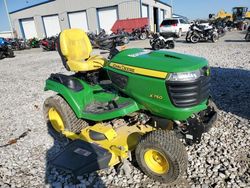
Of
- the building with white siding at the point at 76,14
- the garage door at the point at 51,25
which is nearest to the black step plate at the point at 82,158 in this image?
the building with white siding at the point at 76,14

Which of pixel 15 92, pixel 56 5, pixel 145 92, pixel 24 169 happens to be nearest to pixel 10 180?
pixel 24 169

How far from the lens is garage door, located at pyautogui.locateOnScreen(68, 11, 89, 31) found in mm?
26856

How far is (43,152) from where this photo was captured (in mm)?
3451

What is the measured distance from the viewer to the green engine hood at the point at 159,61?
2.59 m

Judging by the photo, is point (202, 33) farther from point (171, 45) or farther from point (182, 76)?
point (182, 76)

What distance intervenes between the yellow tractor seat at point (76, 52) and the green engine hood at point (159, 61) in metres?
0.56

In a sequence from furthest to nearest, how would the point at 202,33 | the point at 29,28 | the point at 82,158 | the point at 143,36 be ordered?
the point at 29,28
the point at 143,36
the point at 202,33
the point at 82,158

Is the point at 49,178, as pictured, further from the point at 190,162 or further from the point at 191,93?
the point at 191,93

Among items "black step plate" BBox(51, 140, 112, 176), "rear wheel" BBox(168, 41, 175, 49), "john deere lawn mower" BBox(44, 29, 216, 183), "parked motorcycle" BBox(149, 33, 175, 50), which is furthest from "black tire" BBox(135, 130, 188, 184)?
"rear wheel" BBox(168, 41, 175, 49)

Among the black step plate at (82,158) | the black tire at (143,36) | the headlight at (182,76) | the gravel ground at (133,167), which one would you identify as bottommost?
the black tire at (143,36)

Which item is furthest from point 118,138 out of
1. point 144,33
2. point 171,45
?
point 144,33

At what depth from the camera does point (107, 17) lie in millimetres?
26062

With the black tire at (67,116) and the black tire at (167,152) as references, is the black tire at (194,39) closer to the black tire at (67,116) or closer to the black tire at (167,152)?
the black tire at (67,116)

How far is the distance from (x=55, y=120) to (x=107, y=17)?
77.6ft
